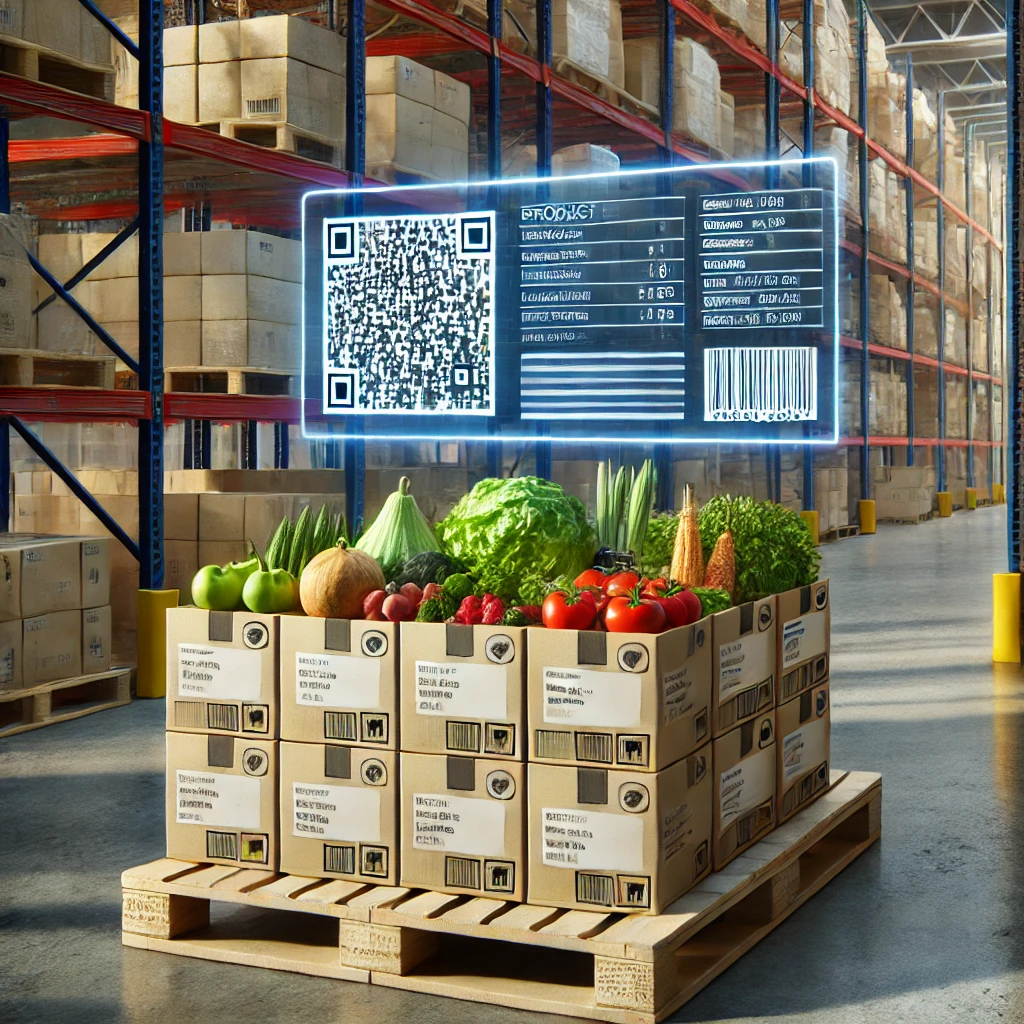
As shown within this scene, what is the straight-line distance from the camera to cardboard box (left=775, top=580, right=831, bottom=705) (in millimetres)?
3908

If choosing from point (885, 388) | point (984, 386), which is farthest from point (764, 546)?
point (984, 386)

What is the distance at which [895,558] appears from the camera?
1491 cm

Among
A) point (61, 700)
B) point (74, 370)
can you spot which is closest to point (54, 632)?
point (61, 700)

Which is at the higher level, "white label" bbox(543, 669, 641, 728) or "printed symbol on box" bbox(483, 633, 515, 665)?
"printed symbol on box" bbox(483, 633, 515, 665)

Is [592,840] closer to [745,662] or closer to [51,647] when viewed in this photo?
[745,662]

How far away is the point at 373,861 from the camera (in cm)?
333

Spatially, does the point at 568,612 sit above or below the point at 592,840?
above

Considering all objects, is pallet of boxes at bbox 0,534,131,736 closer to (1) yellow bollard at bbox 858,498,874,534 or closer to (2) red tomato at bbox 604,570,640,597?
(2) red tomato at bbox 604,570,640,597

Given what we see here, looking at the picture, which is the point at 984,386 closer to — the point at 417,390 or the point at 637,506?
the point at 417,390

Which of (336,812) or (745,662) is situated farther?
(745,662)

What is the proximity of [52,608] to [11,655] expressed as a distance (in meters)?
0.32

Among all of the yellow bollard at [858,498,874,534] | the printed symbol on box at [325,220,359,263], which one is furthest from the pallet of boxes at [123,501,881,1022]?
the yellow bollard at [858,498,874,534]

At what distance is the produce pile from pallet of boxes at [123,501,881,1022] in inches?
2.5

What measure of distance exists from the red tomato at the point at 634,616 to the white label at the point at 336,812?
0.73m
